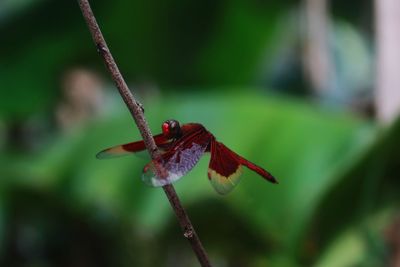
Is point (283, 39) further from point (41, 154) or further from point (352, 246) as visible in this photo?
point (352, 246)

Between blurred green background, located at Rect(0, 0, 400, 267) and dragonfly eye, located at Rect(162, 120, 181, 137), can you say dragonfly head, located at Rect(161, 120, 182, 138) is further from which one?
blurred green background, located at Rect(0, 0, 400, 267)

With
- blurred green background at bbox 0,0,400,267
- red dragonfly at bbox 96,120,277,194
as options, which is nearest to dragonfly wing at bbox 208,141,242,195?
red dragonfly at bbox 96,120,277,194

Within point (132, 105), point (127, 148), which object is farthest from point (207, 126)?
point (132, 105)

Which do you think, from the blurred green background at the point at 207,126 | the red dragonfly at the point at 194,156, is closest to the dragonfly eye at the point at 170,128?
the red dragonfly at the point at 194,156

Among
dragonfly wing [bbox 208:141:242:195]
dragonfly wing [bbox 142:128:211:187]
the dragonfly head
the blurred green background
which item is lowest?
the blurred green background

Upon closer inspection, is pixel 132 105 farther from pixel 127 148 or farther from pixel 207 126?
pixel 207 126

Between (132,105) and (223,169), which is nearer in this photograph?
(132,105)

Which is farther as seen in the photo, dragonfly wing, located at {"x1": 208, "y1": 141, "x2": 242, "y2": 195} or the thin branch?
dragonfly wing, located at {"x1": 208, "y1": 141, "x2": 242, "y2": 195}
